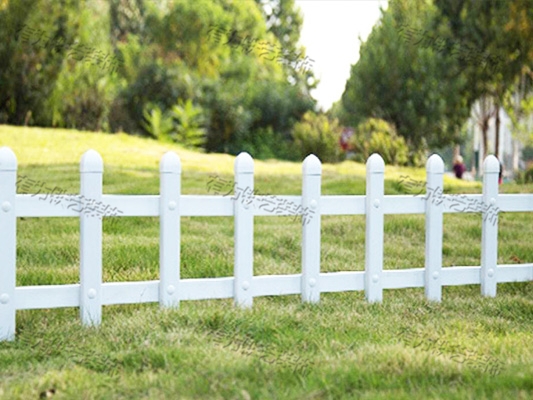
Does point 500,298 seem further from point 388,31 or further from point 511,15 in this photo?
point 388,31

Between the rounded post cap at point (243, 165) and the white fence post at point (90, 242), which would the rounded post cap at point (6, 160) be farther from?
the rounded post cap at point (243, 165)

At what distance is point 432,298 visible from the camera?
18.5 ft

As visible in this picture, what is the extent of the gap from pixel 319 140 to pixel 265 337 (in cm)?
1959

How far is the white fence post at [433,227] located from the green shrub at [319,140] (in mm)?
17643

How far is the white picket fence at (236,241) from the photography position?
14.7ft

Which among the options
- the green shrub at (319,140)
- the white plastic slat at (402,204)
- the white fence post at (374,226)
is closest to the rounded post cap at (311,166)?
the white fence post at (374,226)

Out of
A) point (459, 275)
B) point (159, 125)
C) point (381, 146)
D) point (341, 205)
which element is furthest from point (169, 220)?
point (159, 125)

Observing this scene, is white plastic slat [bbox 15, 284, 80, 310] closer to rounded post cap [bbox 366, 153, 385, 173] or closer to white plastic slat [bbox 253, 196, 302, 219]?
white plastic slat [bbox 253, 196, 302, 219]

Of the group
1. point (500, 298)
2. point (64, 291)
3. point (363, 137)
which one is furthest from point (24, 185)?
point (363, 137)

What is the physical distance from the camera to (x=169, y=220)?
4719 millimetres

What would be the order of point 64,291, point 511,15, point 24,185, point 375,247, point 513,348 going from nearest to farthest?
point 513,348 < point 64,291 < point 375,247 < point 24,185 < point 511,15

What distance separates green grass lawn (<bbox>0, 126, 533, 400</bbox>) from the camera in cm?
354

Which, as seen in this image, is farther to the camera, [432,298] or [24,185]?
[24,185]

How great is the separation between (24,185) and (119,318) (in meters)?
5.99
